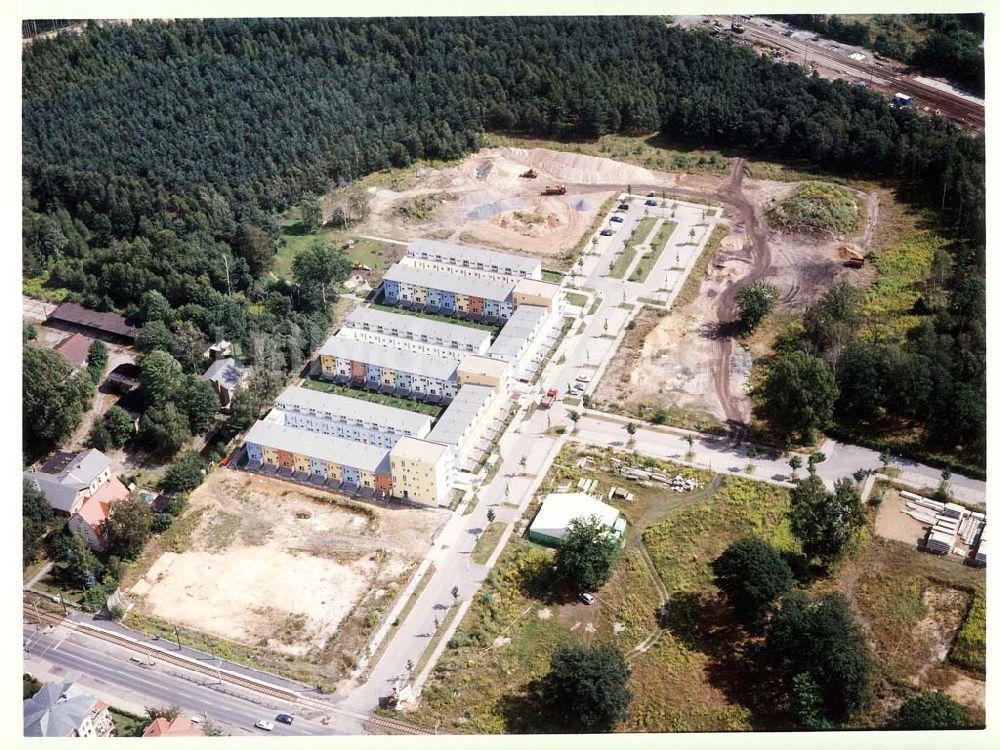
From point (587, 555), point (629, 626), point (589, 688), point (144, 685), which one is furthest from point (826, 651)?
point (144, 685)

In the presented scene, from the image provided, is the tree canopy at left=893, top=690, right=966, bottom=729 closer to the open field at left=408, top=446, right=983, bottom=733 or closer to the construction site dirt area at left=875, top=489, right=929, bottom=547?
the open field at left=408, top=446, right=983, bottom=733

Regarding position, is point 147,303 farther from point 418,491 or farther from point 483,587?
point 483,587

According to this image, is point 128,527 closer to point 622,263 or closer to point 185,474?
point 185,474

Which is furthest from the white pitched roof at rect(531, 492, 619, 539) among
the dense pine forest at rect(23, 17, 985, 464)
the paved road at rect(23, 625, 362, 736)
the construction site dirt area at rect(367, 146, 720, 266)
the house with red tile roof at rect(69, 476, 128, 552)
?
the construction site dirt area at rect(367, 146, 720, 266)

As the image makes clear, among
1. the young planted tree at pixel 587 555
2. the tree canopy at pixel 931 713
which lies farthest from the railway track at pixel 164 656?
the tree canopy at pixel 931 713

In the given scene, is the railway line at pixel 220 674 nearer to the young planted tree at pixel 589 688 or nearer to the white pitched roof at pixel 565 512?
the young planted tree at pixel 589 688

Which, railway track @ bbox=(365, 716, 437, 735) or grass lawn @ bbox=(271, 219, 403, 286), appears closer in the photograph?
railway track @ bbox=(365, 716, 437, 735)

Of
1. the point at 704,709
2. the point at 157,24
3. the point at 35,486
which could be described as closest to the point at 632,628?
the point at 704,709
